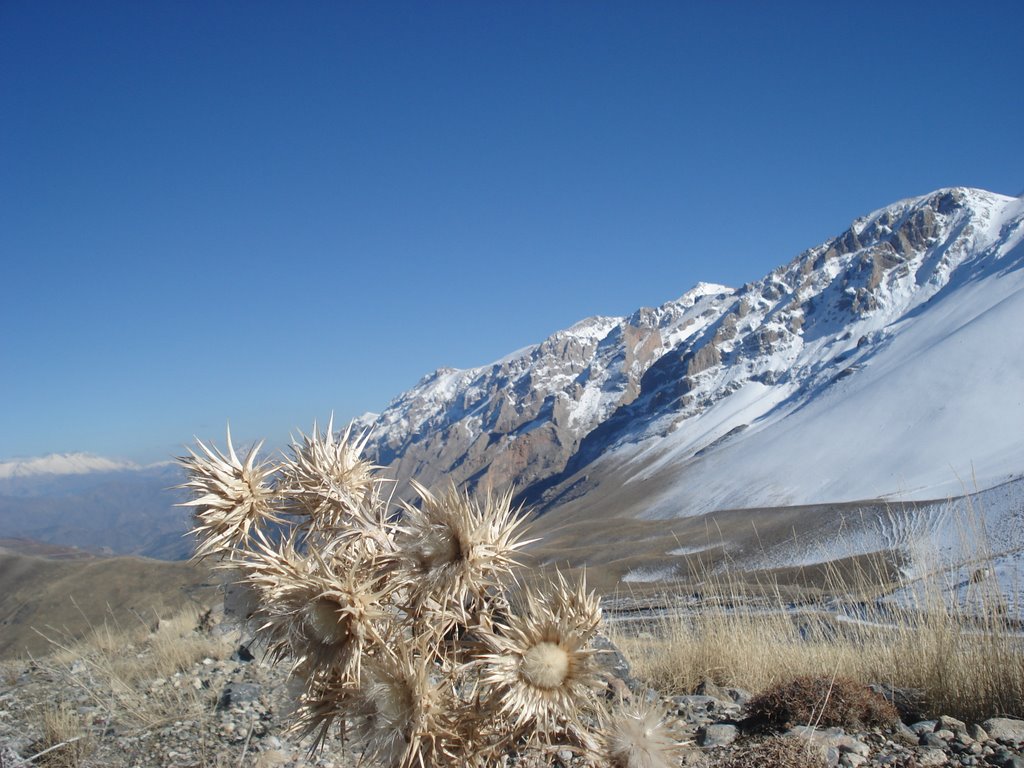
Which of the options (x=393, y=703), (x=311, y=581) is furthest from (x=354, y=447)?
(x=393, y=703)

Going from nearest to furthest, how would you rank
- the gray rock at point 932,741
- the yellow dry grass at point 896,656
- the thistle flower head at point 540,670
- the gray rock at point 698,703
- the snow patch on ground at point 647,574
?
the thistle flower head at point 540,670, the gray rock at point 932,741, the yellow dry grass at point 896,656, the gray rock at point 698,703, the snow patch on ground at point 647,574

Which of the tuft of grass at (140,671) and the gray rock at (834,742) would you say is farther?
the tuft of grass at (140,671)

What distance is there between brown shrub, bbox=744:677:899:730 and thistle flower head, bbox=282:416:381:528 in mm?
2975

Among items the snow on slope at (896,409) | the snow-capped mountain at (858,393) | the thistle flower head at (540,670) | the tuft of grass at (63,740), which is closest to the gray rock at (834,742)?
the thistle flower head at (540,670)

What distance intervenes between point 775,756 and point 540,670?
2.20m

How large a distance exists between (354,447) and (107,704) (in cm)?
496

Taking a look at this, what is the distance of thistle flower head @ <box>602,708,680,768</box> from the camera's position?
1.94 m

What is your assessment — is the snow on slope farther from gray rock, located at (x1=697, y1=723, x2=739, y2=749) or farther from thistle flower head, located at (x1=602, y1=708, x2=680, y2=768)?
thistle flower head, located at (x1=602, y1=708, x2=680, y2=768)

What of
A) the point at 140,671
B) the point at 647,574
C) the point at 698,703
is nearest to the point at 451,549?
the point at 698,703

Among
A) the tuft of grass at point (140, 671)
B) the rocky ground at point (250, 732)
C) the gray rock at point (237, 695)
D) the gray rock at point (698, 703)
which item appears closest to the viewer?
the rocky ground at point (250, 732)

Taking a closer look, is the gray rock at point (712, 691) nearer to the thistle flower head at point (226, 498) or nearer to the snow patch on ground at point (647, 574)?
the thistle flower head at point (226, 498)

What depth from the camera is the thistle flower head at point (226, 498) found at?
2096 mm

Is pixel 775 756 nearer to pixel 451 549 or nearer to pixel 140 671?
pixel 451 549

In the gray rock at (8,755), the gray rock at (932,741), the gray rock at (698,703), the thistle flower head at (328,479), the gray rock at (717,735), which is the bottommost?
the gray rock at (698,703)
